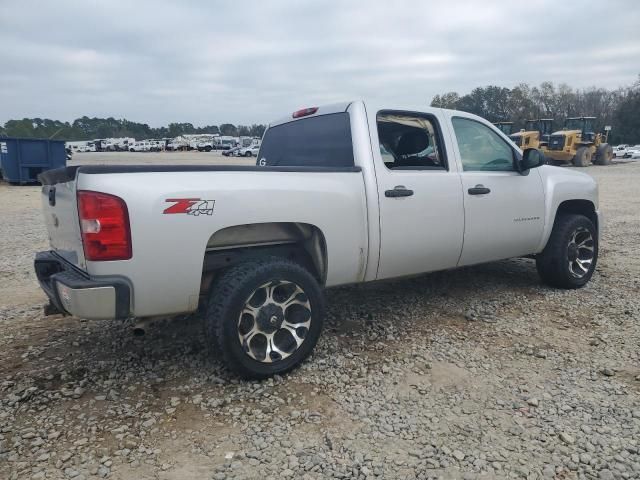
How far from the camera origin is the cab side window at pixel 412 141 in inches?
164

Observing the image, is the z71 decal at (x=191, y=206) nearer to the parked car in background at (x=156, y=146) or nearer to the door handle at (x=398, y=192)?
the door handle at (x=398, y=192)

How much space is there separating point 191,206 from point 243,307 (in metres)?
0.72

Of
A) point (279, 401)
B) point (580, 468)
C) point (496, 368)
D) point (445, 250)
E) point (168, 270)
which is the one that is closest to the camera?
point (580, 468)

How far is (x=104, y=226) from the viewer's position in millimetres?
2754

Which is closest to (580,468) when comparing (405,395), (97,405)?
(405,395)

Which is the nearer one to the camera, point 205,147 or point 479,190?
point 479,190

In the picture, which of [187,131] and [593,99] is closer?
[593,99]

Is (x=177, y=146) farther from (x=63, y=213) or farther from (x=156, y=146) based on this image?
(x=63, y=213)

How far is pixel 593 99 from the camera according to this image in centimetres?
9081

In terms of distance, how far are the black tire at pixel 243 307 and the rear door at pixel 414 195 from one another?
71cm

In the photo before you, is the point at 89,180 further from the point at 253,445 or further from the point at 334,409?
the point at 334,409

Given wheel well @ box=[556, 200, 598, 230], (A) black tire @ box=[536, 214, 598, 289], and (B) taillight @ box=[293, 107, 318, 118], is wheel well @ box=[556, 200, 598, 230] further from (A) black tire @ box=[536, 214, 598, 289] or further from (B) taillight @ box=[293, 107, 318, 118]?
(B) taillight @ box=[293, 107, 318, 118]

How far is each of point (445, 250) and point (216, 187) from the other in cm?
209

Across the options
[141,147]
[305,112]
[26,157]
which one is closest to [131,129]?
[141,147]
